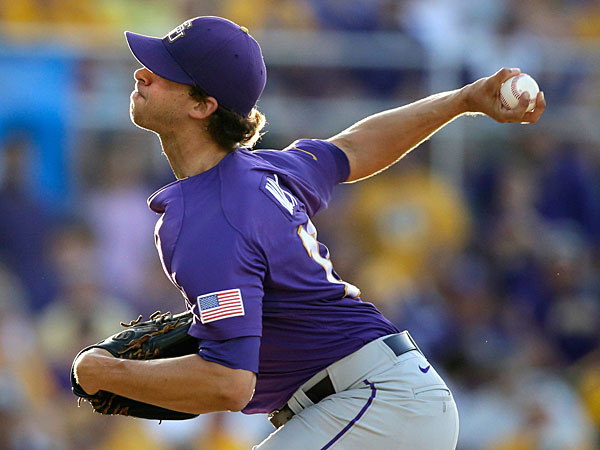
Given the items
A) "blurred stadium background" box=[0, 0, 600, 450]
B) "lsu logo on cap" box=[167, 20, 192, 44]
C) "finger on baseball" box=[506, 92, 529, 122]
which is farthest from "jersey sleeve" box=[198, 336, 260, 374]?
"blurred stadium background" box=[0, 0, 600, 450]

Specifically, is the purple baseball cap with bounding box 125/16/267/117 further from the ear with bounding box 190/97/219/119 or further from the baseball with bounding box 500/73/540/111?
the baseball with bounding box 500/73/540/111

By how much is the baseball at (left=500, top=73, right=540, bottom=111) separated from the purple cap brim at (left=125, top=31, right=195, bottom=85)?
1.18 m

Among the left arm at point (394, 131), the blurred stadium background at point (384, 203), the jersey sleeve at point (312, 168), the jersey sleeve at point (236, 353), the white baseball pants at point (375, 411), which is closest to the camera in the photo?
the jersey sleeve at point (236, 353)

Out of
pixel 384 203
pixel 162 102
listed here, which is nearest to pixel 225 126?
pixel 162 102

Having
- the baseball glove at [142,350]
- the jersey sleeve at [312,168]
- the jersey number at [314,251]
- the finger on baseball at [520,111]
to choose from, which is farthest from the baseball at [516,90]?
the baseball glove at [142,350]

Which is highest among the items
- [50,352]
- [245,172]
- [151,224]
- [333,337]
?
[245,172]

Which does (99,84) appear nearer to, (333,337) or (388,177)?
(388,177)

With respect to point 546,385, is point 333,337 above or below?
above

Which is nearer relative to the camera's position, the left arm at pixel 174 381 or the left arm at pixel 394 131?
the left arm at pixel 174 381

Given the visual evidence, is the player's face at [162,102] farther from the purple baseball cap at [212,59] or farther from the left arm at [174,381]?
the left arm at [174,381]

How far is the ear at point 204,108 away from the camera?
354 centimetres

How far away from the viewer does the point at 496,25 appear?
32.3ft

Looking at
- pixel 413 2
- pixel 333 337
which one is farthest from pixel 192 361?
pixel 413 2

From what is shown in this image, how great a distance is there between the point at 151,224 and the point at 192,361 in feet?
18.5
